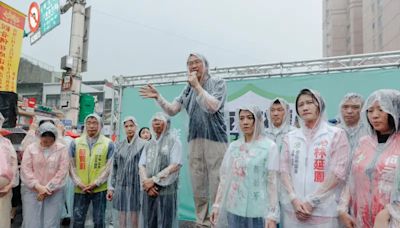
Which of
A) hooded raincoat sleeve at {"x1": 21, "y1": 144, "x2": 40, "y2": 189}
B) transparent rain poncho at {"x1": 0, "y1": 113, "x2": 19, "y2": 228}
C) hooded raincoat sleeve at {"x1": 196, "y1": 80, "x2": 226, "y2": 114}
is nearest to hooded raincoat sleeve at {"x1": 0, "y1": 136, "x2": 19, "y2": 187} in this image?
transparent rain poncho at {"x1": 0, "y1": 113, "x2": 19, "y2": 228}

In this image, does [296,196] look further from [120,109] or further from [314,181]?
[120,109]

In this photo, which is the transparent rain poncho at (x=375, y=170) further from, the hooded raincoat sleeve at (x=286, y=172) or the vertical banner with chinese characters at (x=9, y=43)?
the vertical banner with chinese characters at (x=9, y=43)

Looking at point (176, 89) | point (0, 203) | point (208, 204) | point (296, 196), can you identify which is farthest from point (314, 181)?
point (176, 89)

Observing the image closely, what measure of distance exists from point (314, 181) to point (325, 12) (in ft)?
120

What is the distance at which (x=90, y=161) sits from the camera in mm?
3535

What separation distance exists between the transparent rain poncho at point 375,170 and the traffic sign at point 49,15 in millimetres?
5987

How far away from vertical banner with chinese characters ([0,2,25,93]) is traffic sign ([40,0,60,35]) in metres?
0.67

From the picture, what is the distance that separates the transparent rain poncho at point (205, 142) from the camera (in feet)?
8.58

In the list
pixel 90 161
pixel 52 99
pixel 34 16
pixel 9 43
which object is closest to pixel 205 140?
pixel 90 161

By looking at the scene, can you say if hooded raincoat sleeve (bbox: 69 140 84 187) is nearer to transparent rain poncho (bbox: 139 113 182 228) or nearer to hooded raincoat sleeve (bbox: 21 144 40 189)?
hooded raincoat sleeve (bbox: 21 144 40 189)

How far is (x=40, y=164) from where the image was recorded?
329 cm

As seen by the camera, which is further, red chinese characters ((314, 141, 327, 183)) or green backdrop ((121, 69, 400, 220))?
green backdrop ((121, 69, 400, 220))

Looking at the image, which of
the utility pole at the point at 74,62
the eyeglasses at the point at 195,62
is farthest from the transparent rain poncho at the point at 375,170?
the utility pole at the point at 74,62

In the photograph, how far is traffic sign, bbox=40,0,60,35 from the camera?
6.49m
